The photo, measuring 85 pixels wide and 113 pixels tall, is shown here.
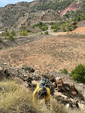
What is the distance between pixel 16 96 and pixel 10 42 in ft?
83.2

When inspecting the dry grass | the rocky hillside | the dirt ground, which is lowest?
the dirt ground

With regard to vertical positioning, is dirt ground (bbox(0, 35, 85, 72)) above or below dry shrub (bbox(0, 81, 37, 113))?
below

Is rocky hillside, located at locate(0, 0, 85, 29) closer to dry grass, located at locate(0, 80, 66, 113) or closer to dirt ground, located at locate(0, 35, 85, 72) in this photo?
dirt ground, located at locate(0, 35, 85, 72)

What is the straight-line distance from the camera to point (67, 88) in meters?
7.12

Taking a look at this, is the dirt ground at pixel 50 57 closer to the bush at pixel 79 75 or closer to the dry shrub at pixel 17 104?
the bush at pixel 79 75

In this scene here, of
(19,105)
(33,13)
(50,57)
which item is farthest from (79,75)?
(33,13)

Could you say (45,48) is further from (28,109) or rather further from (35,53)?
(28,109)

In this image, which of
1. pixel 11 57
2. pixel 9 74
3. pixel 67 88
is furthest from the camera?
pixel 11 57

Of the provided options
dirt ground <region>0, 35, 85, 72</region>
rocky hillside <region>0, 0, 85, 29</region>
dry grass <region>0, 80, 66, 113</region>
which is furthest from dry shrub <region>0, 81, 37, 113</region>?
rocky hillside <region>0, 0, 85, 29</region>

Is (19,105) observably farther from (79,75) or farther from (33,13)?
(33,13)

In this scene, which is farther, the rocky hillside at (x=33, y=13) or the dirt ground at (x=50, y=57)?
the rocky hillside at (x=33, y=13)

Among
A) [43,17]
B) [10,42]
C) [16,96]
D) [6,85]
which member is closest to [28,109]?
[16,96]

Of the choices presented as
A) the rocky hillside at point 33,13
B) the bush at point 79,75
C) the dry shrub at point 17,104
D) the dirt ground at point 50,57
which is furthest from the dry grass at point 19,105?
the rocky hillside at point 33,13

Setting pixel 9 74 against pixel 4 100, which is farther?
pixel 9 74
